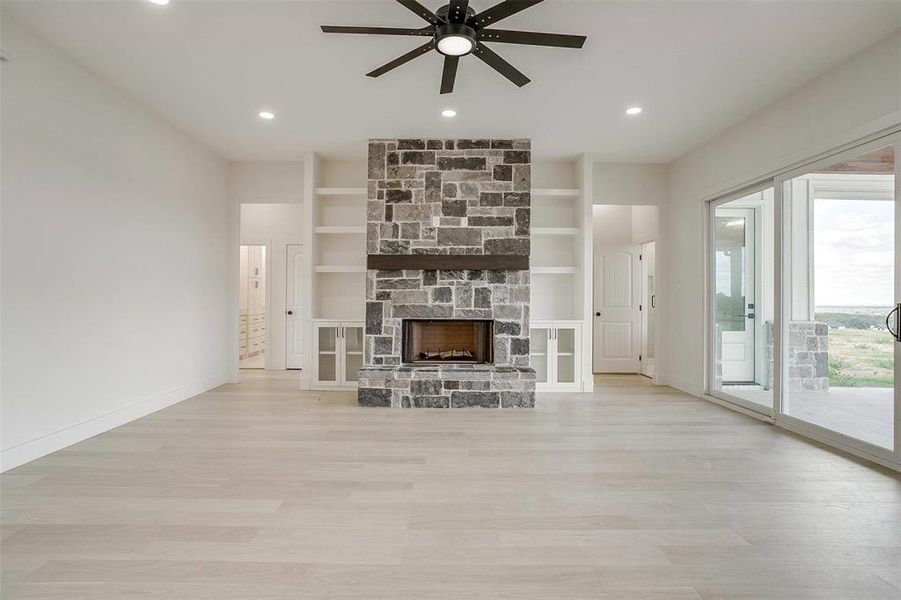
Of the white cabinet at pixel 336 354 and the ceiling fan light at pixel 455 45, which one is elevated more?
the ceiling fan light at pixel 455 45

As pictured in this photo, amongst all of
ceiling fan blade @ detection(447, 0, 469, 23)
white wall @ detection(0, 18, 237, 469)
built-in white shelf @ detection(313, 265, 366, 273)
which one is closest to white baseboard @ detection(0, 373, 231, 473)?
white wall @ detection(0, 18, 237, 469)

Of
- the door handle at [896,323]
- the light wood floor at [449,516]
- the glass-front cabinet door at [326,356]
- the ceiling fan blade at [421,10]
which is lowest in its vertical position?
the light wood floor at [449,516]

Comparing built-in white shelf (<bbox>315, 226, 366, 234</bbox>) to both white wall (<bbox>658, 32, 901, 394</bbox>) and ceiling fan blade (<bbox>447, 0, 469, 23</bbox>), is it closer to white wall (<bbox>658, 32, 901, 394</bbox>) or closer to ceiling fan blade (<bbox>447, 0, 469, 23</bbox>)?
ceiling fan blade (<bbox>447, 0, 469, 23</bbox>)

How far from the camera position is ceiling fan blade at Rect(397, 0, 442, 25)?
2197mm

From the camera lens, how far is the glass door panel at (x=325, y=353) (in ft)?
17.7

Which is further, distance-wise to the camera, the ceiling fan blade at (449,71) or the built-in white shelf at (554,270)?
the built-in white shelf at (554,270)

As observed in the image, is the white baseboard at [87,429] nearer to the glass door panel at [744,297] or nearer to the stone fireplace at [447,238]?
the stone fireplace at [447,238]

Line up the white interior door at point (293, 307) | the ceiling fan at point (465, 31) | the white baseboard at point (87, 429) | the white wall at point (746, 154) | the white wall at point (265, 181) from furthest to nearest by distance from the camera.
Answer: the white interior door at point (293, 307) → the white wall at point (265, 181) → the white wall at point (746, 154) → the white baseboard at point (87, 429) → the ceiling fan at point (465, 31)

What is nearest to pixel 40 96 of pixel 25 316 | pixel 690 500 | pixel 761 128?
pixel 25 316

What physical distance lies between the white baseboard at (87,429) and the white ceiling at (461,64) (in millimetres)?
2743

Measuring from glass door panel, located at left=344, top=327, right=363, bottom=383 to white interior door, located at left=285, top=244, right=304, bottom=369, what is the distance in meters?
1.93

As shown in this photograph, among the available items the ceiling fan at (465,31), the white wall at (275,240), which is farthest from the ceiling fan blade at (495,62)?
the white wall at (275,240)

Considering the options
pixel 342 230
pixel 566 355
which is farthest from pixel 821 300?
pixel 342 230

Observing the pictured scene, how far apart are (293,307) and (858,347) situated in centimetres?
667
